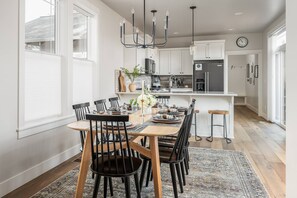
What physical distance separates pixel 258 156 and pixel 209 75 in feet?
13.3

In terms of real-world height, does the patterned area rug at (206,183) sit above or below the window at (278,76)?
below

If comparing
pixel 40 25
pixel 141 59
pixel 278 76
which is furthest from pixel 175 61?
Answer: pixel 40 25

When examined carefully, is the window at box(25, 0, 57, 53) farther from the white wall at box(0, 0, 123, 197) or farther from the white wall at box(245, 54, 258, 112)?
the white wall at box(245, 54, 258, 112)

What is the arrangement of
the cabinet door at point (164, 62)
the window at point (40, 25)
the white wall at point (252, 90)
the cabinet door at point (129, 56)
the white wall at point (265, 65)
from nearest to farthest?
the window at point (40, 25) → the cabinet door at point (129, 56) → the white wall at point (265, 65) → the cabinet door at point (164, 62) → the white wall at point (252, 90)

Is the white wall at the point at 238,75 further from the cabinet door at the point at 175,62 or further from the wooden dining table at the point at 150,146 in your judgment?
the wooden dining table at the point at 150,146

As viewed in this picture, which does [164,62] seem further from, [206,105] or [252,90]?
[252,90]

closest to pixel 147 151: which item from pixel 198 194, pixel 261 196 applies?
pixel 198 194

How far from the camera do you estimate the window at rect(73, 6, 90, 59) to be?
4.07 metres

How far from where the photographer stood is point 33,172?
2914mm

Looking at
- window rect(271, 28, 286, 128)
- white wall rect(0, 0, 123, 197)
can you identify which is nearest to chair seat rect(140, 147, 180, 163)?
white wall rect(0, 0, 123, 197)

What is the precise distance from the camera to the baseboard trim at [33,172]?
2.51 meters

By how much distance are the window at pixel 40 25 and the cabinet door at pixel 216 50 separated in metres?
5.26

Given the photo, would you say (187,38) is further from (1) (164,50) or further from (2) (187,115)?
(2) (187,115)

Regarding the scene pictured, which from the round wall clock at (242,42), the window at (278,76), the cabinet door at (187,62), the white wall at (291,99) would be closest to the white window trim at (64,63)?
the white wall at (291,99)
